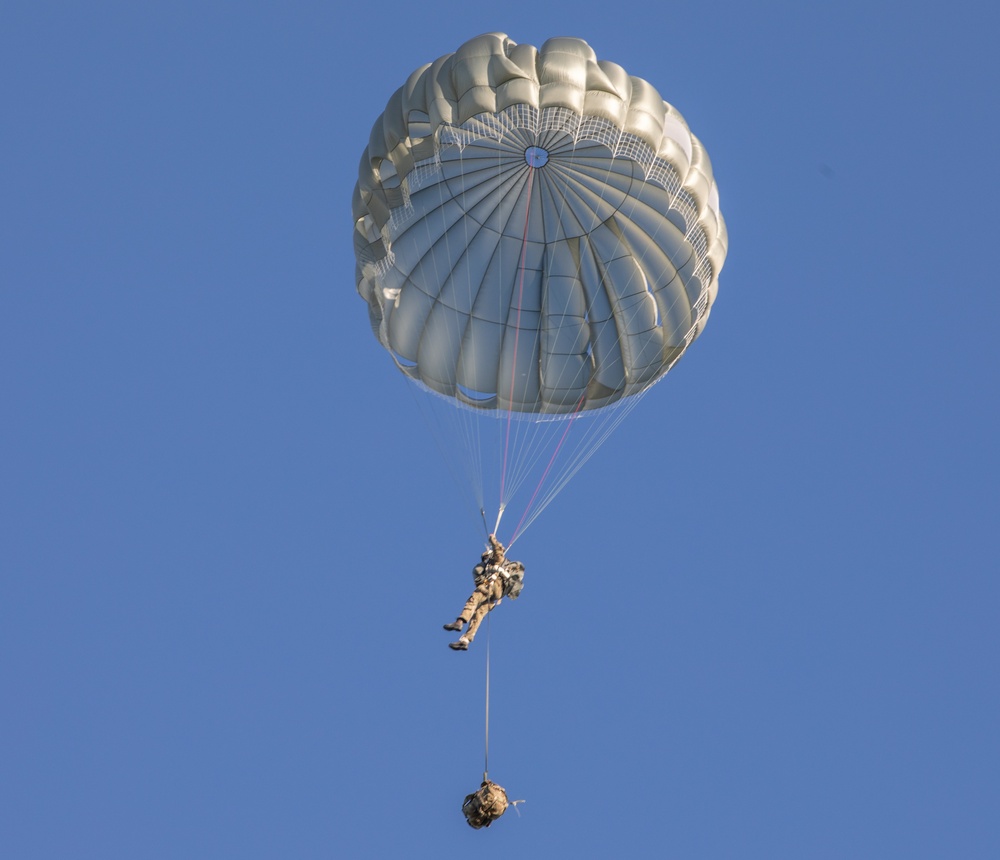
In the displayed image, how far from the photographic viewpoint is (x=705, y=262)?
26734 millimetres

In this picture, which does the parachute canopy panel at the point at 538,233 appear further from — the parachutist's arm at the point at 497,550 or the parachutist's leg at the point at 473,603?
the parachutist's leg at the point at 473,603

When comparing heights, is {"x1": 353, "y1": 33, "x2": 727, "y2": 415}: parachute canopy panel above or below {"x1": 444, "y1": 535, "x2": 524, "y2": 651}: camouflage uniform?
above

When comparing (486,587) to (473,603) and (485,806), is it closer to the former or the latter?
(473,603)

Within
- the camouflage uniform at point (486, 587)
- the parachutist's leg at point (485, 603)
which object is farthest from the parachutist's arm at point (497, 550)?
the parachutist's leg at point (485, 603)

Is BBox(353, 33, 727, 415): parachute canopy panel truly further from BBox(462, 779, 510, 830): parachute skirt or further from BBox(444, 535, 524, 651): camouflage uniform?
BBox(462, 779, 510, 830): parachute skirt

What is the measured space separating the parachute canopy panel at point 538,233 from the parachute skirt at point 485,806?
626cm

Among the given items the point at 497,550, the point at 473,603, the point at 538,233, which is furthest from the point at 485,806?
the point at 538,233

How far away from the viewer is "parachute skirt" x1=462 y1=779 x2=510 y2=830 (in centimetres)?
2452

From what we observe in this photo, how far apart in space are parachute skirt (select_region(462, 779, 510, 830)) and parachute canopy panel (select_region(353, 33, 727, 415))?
6260 mm

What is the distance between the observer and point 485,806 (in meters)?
24.5

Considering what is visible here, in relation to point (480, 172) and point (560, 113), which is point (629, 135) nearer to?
point (560, 113)

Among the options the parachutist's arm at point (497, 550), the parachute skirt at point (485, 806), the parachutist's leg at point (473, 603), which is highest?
the parachutist's arm at point (497, 550)

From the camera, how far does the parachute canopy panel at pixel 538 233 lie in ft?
82.8

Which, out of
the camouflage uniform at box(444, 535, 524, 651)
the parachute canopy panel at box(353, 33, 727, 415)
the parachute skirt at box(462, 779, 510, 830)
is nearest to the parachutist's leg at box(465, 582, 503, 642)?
the camouflage uniform at box(444, 535, 524, 651)
